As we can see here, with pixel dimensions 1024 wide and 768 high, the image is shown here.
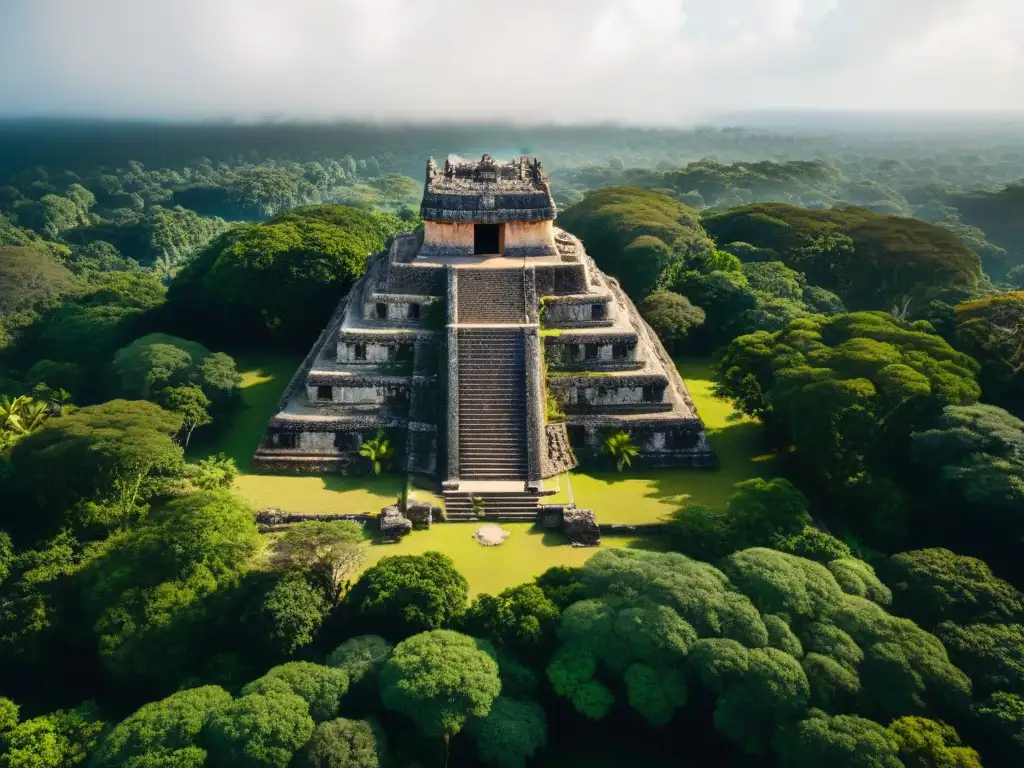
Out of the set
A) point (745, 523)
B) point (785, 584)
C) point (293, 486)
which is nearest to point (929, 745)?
point (785, 584)

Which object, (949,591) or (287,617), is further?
(949,591)

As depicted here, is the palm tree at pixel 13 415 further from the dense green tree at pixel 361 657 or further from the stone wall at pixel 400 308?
the dense green tree at pixel 361 657

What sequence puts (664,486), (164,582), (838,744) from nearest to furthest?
(838,744)
(164,582)
(664,486)

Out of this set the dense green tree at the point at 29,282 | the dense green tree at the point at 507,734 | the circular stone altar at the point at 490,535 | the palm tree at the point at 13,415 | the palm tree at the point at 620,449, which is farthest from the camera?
the dense green tree at the point at 29,282

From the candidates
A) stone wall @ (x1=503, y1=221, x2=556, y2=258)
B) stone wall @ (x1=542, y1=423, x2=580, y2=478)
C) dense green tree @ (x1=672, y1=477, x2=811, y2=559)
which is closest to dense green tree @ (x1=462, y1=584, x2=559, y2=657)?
dense green tree @ (x1=672, y1=477, x2=811, y2=559)

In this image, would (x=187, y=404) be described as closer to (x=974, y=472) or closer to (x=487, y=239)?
(x=487, y=239)

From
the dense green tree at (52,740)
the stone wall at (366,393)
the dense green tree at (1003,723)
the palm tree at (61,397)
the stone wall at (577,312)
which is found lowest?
the dense green tree at (52,740)

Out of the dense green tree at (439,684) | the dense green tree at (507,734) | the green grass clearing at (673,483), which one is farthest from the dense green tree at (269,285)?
the dense green tree at (507,734)
